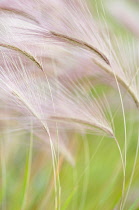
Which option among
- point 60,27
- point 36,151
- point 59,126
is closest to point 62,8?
point 60,27

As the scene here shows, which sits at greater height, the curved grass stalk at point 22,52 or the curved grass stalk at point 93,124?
the curved grass stalk at point 22,52

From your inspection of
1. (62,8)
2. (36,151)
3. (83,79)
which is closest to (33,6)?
(62,8)

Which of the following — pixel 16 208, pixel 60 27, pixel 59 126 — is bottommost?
pixel 16 208

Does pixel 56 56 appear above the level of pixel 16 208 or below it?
above

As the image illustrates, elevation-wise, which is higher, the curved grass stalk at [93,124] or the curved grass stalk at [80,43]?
the curved grass stalk at [80,43]

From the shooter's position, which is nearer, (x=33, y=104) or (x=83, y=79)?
(x=33, y=104)

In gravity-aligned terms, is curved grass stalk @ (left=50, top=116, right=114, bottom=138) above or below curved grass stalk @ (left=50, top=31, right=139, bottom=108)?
below

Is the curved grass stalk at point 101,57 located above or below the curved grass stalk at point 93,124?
above

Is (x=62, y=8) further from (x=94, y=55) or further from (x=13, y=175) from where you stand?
(x=13, y=175)

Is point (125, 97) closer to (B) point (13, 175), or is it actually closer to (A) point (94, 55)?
(A) point (94, 55)
